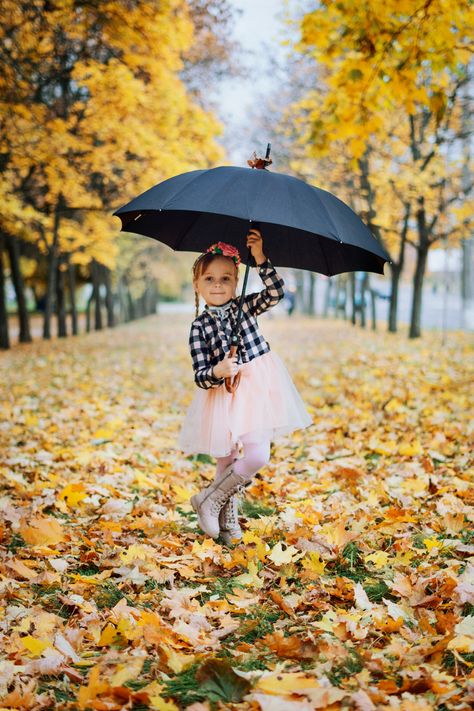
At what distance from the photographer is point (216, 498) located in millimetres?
3605

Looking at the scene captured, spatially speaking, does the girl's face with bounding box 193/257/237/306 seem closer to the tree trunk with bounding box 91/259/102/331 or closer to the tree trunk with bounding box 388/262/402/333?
the tree trunk with bounding box 388/262/402/333

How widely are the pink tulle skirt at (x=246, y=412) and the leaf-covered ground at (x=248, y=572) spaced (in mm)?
568

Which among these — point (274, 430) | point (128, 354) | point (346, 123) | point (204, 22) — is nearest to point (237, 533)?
point (274, 430)

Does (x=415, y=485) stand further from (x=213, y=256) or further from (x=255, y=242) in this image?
(x=213, y=256)

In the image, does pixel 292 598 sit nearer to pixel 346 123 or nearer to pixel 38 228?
pixel 346 123

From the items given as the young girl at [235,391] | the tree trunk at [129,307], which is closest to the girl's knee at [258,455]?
the young girl at [235,391]

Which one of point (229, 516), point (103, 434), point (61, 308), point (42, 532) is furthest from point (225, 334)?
point (61, 308)

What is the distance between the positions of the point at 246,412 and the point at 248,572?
813mm

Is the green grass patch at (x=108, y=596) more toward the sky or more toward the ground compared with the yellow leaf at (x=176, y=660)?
more toward the ground

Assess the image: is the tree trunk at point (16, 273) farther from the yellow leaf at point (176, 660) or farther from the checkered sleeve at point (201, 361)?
the yellow leaf at point (176, 660)

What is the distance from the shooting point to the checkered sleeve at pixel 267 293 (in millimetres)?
3600

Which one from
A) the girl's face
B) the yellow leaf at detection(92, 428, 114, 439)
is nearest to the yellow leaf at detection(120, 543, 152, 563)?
the girl's face

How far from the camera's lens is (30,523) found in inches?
145

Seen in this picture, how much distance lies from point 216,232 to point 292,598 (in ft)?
6.90
